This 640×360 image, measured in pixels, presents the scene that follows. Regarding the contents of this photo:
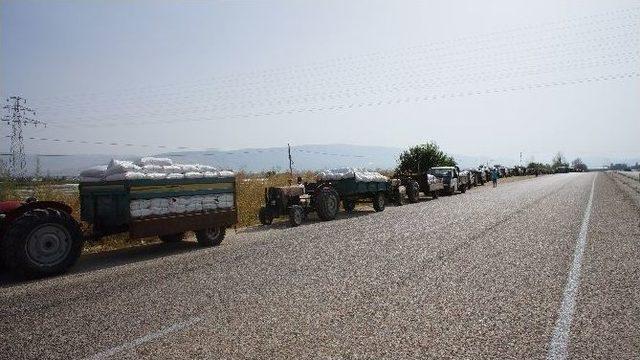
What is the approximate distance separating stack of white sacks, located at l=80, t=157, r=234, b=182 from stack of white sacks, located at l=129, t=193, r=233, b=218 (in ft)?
1.59

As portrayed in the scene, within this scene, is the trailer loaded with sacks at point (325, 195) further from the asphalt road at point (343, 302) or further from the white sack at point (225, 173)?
the asphalt road at point (343, 302)

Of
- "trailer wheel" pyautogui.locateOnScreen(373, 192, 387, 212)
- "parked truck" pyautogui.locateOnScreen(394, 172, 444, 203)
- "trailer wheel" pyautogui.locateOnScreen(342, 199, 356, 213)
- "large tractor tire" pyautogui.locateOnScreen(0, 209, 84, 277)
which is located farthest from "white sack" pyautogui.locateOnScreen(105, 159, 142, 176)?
"parked truck" pyautogui.locateOnScreen(394, 172, 444, 203)

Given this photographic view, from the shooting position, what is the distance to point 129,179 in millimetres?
8297

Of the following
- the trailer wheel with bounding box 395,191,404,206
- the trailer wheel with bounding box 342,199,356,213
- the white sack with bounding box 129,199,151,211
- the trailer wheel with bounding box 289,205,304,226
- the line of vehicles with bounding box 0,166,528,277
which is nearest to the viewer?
the line of vehicles with bounding box 0,166,528,277

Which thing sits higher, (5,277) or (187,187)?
(187,187)

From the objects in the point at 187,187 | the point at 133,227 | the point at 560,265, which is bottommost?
the point at 560,265

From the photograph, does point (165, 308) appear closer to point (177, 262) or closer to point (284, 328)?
point (284, 328)

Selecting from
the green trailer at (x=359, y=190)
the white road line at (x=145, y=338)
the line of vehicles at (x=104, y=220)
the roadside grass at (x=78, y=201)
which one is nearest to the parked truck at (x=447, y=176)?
the green trailer at (x=359, y=190)

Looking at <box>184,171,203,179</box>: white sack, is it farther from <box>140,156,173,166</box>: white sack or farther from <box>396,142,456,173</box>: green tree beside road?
<box>396,142,456,173</box>: green tree beside road

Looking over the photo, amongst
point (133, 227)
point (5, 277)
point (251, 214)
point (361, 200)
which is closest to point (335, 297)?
point (133, 227)

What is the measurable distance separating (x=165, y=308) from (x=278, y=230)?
24.3ft

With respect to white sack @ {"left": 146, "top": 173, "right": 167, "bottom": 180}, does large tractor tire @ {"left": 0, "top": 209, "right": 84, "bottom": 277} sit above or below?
below

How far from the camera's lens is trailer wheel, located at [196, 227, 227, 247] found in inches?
398

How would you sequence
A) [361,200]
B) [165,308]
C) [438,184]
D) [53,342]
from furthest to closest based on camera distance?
1. [438,184]
2. [361,200]
3. [165,308]
4. [53,342]
